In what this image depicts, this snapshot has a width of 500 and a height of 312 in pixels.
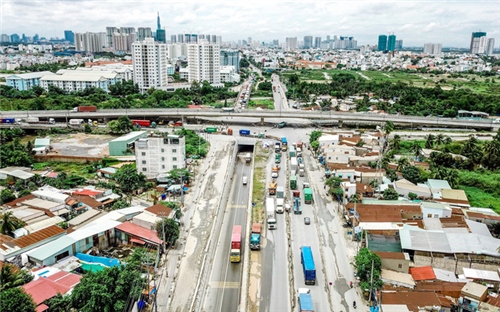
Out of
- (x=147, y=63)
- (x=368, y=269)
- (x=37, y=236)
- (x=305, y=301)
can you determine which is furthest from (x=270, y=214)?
(x=147, y=63)

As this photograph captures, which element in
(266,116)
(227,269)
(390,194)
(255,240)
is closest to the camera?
(227,269)

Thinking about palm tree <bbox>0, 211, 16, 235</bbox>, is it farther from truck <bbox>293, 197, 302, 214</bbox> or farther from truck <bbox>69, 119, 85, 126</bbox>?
truck <bbox>69, 119, 85, 126</bbox>

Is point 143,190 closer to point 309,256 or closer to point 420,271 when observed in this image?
point 309,256

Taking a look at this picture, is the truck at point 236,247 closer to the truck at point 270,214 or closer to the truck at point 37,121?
the truck at point 270,214

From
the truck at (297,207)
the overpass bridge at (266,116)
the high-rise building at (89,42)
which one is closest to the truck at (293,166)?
the truck at (297,207)

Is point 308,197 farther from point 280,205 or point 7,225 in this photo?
point 7,225

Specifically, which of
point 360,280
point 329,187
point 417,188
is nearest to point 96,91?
point 329,187

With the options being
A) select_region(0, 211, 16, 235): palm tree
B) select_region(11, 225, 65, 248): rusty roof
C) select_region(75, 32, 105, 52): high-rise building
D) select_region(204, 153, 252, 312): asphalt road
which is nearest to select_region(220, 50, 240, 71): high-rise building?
select_region(204, 153, 252, 312): asphalt road
